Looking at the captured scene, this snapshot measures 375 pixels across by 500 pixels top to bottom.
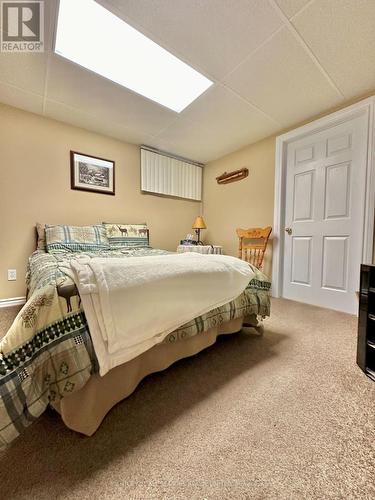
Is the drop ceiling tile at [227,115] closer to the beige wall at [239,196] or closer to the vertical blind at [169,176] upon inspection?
the beige wall at [239,196]

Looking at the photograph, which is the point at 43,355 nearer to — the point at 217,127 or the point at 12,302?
the point at 12,302

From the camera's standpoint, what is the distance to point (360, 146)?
2027 millimetres

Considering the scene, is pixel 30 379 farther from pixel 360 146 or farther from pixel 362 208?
pixel 360 146

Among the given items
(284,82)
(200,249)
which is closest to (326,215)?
(284,82)

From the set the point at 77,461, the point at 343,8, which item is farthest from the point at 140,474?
the point at 343,8

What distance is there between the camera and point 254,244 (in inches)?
115

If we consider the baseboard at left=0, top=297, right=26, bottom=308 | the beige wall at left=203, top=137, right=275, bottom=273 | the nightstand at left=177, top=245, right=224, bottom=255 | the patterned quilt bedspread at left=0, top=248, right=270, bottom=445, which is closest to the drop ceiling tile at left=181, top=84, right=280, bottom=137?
the beige wall at left=203, top=137, right=275, bottom=273

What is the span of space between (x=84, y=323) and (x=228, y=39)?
203cm

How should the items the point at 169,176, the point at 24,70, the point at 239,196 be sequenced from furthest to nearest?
the point at 169,176
the point at 239,196
the point at 24,70

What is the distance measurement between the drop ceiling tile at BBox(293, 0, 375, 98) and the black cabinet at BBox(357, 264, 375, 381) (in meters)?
1.56

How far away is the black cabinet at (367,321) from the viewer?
1.17m

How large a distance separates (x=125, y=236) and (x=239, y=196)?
1.80 m

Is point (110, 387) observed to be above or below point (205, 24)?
below

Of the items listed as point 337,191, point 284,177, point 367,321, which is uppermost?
point 284,177
